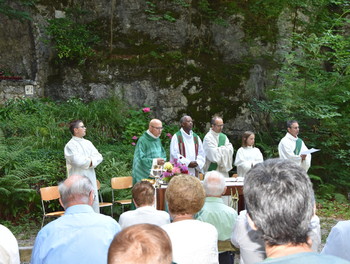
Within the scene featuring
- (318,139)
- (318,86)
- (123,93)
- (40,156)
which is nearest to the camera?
(40,156)

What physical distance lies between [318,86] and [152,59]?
200 inches

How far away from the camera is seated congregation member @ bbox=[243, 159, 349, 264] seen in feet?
5.62

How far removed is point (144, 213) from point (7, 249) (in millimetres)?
1444

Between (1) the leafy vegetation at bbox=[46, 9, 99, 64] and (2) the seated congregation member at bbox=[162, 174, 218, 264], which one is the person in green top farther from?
(1) the leafy vegetation at bbox=[46, 9, 99, 64]

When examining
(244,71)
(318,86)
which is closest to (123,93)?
(244,71)

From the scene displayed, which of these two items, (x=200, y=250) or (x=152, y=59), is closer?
(x=200, y=250)

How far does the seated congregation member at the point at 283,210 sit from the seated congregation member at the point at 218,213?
86.8 inches

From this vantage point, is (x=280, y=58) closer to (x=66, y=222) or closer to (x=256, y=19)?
(x=256, y=19)

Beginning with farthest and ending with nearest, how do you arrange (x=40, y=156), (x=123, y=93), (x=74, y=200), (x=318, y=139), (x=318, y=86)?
(x=123, y=93), (x=318, y=139), (x=318, y=86), (x=40, y=156), (x=74, y=200)

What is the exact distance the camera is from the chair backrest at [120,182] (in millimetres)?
8234

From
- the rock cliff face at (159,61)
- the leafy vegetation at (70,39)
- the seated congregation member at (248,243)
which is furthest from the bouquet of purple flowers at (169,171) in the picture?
the leafy vegetation at (70,39)

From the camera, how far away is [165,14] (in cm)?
1399

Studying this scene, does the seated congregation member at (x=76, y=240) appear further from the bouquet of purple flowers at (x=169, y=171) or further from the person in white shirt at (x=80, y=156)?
the person in white shirt at (x=80, y=156)

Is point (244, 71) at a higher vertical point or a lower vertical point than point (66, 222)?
higher
